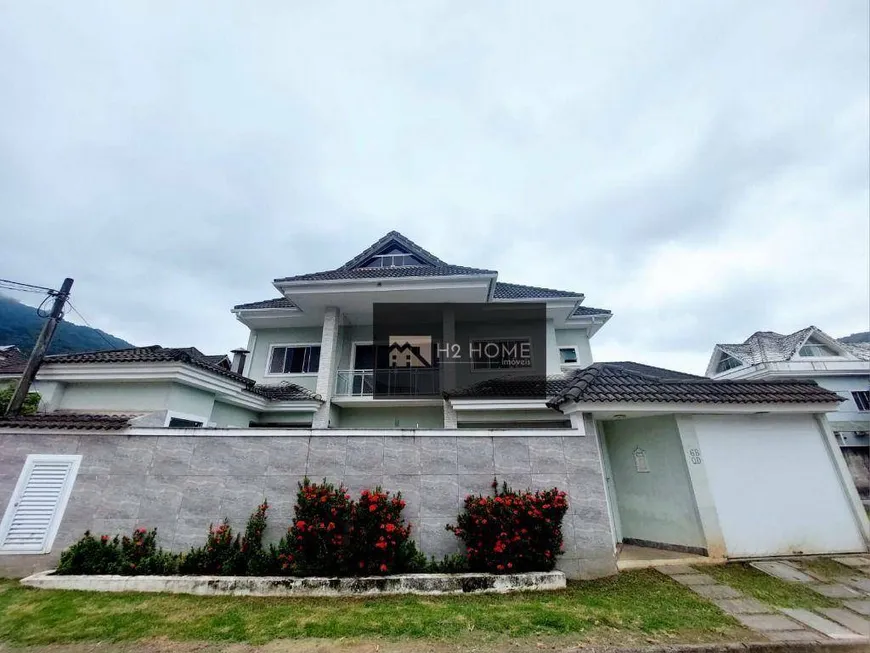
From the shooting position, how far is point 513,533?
14.7 feet

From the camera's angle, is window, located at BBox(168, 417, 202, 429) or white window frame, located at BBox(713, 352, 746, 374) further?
white window frame, located at BBox(713, 352, 746, 374)

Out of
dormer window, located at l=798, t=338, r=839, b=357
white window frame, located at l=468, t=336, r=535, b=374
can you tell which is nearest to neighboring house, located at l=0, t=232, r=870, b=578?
white window frame, located at l=468, t=336, r=535, b=374

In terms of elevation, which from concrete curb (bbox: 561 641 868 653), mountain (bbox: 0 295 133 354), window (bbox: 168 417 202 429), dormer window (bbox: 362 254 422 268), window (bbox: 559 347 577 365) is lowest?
concrete curb (bbox: 561 641 868 653)

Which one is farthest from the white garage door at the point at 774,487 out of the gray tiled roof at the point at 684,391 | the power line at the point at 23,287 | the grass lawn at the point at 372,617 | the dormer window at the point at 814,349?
the dormer window at the point at 814,349

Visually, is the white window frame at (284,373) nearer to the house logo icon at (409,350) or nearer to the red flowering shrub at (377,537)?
the house logo icon at (409,350)

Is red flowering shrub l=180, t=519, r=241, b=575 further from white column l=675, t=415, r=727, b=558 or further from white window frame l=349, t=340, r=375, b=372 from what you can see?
white column l=675, t=415, r=727, b=558

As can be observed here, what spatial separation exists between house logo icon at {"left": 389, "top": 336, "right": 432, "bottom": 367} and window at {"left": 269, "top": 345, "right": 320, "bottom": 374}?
269cm

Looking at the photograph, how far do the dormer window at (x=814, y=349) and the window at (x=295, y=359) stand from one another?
24614mm

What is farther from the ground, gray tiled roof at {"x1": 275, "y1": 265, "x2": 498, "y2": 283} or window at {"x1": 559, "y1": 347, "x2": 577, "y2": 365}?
gray tiled roof at {"x1": 275, "y1": 265, "x2": 498, "y2": 283}

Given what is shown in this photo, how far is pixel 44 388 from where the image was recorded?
7.18m

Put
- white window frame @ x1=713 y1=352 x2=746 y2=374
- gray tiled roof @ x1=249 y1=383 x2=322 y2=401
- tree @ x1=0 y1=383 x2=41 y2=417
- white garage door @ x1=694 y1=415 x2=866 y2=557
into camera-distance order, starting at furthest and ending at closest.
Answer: white window frame @ x1=713 y1=352 x2=746 y2=374 → gray tiled roof @ x1=249 y1=383 x2=322 y2=401 → tree @ x1=0 y1=383 x2=41 y2=417 → white garage door @ x1=694 y1=415 x2=866 y2=557

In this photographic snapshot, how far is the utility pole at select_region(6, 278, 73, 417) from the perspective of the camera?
20.0 feet

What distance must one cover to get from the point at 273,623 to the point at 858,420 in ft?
81.7

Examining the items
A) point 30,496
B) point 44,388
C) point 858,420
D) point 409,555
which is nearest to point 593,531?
point 409,555
